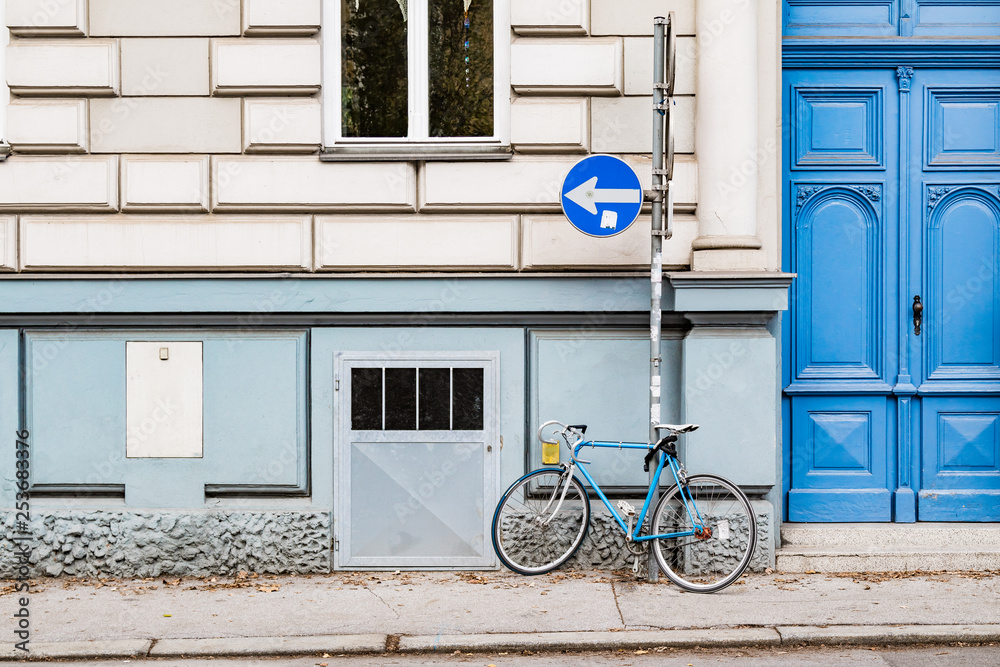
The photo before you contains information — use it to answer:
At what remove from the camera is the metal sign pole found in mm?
6176

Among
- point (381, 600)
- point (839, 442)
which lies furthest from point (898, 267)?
point (381, 600)

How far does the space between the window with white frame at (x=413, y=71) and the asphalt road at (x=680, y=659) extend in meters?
3.43

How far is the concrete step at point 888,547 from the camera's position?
654 centimetres

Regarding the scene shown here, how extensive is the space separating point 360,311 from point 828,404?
11.0ft

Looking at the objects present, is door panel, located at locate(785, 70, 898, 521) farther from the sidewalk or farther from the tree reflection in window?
the tree reflection in window

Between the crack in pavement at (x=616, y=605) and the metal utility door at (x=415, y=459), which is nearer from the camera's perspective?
the crack in pavement at (x=616, y=605)

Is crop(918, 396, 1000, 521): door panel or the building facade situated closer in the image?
the building facade

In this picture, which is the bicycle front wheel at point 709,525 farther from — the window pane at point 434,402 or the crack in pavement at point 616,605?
the window pane at point 434,402

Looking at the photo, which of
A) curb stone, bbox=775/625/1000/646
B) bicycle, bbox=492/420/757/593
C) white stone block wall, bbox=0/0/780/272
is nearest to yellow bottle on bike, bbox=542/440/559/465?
bicycle, bbox=492/420/757/593

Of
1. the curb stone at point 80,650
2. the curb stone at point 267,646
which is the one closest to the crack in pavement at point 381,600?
the curb stone at point 267,646

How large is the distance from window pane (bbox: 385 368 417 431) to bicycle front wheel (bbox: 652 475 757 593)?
1758 mm

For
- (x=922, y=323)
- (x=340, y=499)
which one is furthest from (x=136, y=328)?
(x=922, y=323)

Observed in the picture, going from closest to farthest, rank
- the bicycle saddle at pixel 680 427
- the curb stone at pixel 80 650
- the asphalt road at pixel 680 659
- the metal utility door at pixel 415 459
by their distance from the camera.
→ the asphalt road at pixel 680 659, the curb stone at pixel 80 650, the bicycle saddle at pixel 680 427, the metal utility door at pixel 415 459

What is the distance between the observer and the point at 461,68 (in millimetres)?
6906
